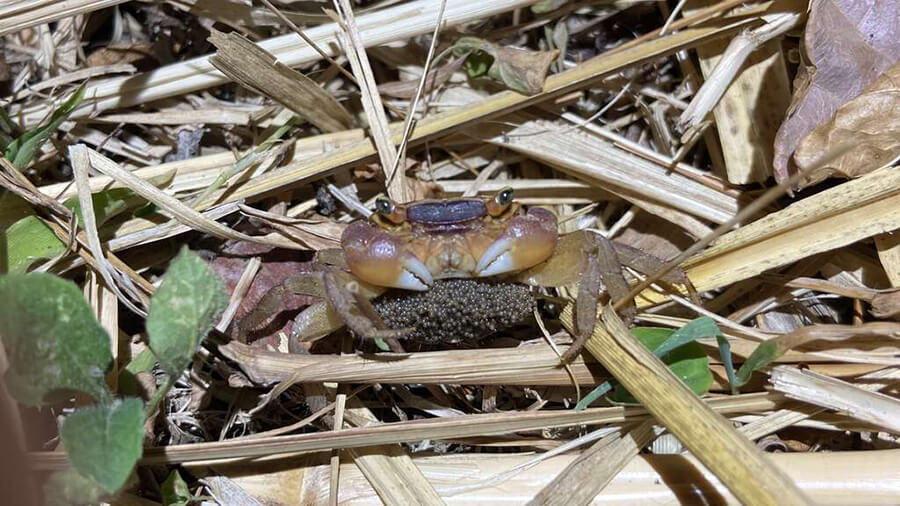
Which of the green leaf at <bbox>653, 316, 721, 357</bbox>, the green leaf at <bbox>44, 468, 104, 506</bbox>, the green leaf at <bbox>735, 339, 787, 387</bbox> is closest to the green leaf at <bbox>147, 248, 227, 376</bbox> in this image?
the green leaf at <bbox>44, 468, 104, 506</bbox>

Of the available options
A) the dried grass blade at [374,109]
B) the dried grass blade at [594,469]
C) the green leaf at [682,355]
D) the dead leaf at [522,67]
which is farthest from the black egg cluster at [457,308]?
the dead leaf at [522,67]

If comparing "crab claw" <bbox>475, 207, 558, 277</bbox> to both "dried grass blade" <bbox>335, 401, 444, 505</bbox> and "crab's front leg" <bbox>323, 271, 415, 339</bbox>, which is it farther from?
"dried grass blade" <bbox>335, 401, 444, 505</bbox>

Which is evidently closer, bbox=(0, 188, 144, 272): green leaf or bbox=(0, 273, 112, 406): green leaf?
bbox=(0, 273, 112, 406): green leaf

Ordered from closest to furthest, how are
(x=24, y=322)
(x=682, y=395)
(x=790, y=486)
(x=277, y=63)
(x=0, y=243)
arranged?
1. (x=24, y=322)
2. (x=790, y=486)
3. (x=682, y=395)
4. (x=0, y=243)
5. (x=277, y=63)

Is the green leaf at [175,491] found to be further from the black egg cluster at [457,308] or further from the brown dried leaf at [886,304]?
the brown dried leaf at [886,304]

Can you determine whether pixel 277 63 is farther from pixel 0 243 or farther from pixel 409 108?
pixel 0 243

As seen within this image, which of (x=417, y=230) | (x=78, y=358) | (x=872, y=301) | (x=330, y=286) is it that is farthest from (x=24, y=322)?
(x=872, y=301)
